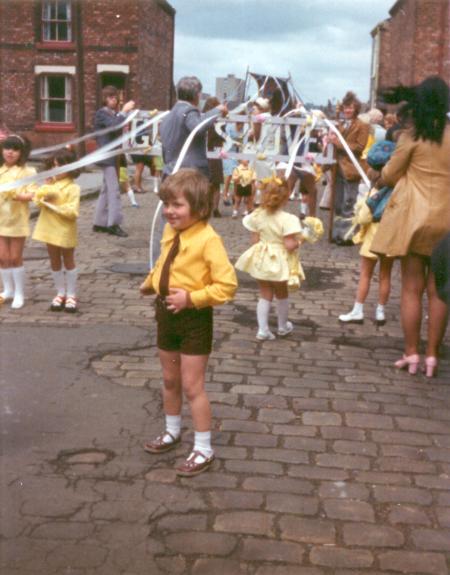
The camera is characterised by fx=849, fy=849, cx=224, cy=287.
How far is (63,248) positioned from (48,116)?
88.7 ft

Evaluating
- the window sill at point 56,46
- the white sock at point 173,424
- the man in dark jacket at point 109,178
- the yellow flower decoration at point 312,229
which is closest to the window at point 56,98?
the window sill at point 56,46

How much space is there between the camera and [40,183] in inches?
307

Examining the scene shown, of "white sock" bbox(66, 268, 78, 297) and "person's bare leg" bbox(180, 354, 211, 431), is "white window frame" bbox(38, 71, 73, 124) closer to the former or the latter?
"white sock" bbox(66, 268, 78, 297)

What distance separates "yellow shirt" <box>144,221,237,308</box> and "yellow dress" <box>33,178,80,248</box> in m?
3.17

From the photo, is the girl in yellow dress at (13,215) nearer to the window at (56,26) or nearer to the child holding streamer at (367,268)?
the child holding streamer at (367,268)

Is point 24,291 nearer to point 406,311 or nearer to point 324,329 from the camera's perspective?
point 324,329

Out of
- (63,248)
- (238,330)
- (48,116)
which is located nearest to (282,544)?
(238,330)

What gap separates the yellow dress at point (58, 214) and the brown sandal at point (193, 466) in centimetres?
350

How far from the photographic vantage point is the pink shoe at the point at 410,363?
5.82m

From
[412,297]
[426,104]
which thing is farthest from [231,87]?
[412,297]

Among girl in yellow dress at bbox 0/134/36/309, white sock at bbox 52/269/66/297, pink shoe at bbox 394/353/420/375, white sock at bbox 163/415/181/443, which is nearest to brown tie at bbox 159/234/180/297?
white sock at bbox 163/415/181/443

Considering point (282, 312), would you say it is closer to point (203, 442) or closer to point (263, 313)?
point (263, 313)

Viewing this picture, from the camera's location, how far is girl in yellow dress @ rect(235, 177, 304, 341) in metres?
6.39

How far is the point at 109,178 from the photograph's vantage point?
39.5 feet
